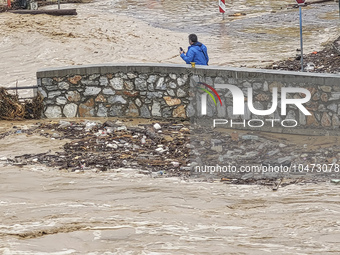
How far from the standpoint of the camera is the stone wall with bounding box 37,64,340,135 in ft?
39.8

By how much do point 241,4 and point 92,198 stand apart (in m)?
20.5

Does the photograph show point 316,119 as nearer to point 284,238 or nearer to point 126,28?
point 284,238

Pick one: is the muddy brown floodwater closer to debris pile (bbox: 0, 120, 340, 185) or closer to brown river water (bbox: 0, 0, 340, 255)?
debris pile (bbox: 0, 120, 340, 185)

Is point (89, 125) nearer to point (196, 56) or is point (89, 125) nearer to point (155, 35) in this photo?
point (196, 56)

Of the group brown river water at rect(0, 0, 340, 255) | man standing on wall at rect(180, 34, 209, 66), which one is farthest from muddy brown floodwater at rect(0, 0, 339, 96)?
brown river water at rect(0, 0, 340, 255)

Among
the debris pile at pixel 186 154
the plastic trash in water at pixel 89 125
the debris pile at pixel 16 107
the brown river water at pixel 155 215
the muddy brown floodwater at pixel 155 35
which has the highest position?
the muddy brown floodwater at pixel 155 35

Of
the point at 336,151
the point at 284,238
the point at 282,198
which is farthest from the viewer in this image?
the point at 336,151

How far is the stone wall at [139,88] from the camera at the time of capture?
12133 millimetres

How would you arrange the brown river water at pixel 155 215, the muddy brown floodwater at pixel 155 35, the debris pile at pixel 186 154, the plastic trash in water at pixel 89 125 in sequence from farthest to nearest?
the muddy brown floodwater at pixel 155 35, the plastic trash in water at pixel 89 125, the debris pile at pixel 186 154, the brown river water at pixel 155 215

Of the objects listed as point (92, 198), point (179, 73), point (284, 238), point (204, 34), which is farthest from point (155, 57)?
point (284, 238)

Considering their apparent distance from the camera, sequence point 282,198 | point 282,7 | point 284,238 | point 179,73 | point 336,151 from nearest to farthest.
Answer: point 284,238, point 282,198, point 336,151, point 179,73, point 282,7

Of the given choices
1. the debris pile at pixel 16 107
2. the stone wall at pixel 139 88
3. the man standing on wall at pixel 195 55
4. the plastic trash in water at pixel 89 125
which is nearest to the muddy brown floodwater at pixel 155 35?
the debris pile at pixel 16 107

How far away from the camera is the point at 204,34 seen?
2262 cm

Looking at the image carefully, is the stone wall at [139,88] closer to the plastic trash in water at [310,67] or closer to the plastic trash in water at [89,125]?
the plastic trash in water at [89,125]
